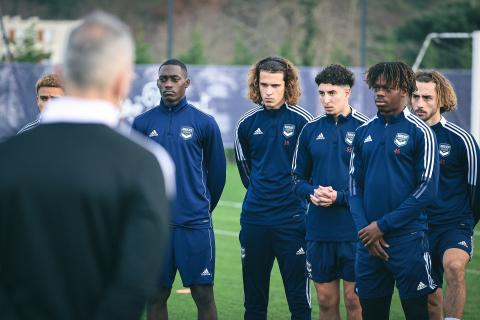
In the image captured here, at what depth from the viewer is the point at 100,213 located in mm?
2805

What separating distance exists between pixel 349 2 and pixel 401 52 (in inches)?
224

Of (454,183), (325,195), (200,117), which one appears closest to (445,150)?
(454,183)

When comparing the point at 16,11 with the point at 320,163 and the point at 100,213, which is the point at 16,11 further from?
the point at 100,213

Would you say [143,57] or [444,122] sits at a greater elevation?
[143,57]

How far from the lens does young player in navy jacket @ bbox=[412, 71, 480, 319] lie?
281 inches

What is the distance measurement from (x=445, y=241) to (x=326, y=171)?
3.72ft

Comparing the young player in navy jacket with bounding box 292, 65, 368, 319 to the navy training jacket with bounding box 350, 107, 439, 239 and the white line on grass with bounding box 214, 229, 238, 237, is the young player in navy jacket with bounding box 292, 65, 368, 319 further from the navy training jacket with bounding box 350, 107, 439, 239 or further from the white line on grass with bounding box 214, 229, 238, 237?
the white line on grass with bounding box 214, 229, 238, 237

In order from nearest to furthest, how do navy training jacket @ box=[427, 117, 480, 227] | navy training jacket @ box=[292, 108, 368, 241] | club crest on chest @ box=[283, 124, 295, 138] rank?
navy training jacket @ box=[292, 108, 368, 241] → navy training jacket @ box=[427, 117, 480, 227] → club crest on chest @ box=[283, 124, 295, 138]

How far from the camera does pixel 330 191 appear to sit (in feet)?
22.4

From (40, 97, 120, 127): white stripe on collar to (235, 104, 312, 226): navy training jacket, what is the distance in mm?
4374

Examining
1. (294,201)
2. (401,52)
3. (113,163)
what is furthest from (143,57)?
(113,163)

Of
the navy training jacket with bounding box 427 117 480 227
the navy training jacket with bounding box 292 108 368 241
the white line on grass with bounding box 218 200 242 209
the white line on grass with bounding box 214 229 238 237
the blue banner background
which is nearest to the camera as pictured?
the navy training jacket with bounding box 292 108 368 241

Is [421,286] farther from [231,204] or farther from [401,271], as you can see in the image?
[231,204]

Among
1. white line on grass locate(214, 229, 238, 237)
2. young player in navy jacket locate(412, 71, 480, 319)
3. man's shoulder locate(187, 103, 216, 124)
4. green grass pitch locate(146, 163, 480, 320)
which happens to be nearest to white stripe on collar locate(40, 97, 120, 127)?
man's shoulder locate(187, 103, 216, 124)
